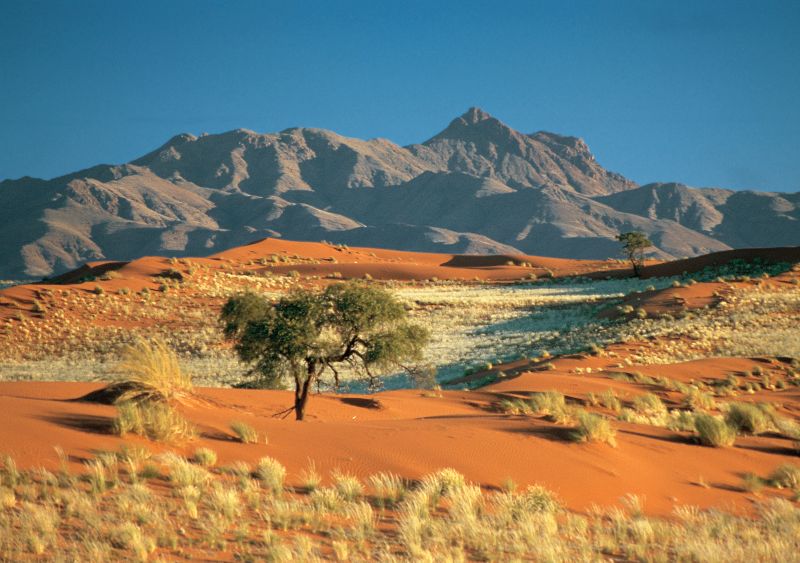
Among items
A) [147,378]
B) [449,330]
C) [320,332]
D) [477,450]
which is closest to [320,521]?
[477,450]

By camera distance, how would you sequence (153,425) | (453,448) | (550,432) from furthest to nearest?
(550,432) → (453,448) → (153,425)

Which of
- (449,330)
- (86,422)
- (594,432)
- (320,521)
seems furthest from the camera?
(449,330)

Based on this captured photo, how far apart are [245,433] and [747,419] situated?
1093cm

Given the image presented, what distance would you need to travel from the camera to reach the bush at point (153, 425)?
35.9ft

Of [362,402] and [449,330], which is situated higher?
[449,330]

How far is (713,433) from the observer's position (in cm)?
1374

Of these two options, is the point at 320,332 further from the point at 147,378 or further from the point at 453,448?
the point at 453,448

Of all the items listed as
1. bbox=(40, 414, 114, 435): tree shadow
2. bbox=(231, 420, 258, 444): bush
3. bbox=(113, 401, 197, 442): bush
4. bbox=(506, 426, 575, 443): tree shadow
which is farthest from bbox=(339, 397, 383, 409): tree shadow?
bbox=(40, 414, 114, 435): tree shadow

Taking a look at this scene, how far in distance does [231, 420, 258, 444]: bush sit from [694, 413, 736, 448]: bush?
26.6 ft

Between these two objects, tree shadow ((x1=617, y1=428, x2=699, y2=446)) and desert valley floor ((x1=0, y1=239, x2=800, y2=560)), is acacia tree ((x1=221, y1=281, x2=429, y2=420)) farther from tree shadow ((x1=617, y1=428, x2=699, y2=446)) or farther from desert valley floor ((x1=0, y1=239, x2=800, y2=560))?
tree shadow ((x1=617, y1=428, x2=699, y2=446))

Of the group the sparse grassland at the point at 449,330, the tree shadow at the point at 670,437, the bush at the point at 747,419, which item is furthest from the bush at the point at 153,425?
the sparse grassland at the point at 449,330

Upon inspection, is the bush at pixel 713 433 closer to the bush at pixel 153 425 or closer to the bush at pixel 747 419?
the bush at pixel 747 419

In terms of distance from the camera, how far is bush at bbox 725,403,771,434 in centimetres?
1623

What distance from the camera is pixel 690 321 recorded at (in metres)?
39.2
